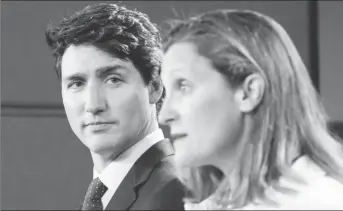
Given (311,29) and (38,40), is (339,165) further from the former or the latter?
(38,40)

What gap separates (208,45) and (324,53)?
0.84 ft

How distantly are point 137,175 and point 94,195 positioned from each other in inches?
2.8

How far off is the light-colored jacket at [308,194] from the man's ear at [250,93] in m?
0.08

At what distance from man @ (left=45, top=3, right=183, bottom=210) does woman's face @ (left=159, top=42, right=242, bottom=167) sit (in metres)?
0.06

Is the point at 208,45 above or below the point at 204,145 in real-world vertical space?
above

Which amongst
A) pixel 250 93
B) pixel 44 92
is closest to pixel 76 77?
pixel 44 92

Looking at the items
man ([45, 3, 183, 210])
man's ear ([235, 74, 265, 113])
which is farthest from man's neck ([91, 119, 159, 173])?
man's ear ([235, 74, 265, 113])

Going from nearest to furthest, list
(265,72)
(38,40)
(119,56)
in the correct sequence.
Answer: (265,72) → (119,56) → (38,40)

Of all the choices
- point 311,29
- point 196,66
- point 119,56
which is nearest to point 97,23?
point 119,56

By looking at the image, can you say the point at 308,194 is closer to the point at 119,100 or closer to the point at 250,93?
the point at 250,93

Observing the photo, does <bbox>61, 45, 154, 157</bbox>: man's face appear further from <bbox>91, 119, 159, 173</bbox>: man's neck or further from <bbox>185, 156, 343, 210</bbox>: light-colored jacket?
<bbox>185, 156, 343, 210</bbox>: light-colored jacket

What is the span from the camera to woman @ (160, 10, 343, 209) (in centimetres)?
60

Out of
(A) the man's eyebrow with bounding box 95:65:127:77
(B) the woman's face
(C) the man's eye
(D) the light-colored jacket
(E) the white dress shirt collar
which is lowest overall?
(D) the light-colored jacket

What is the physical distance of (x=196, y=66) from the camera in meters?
0.62
